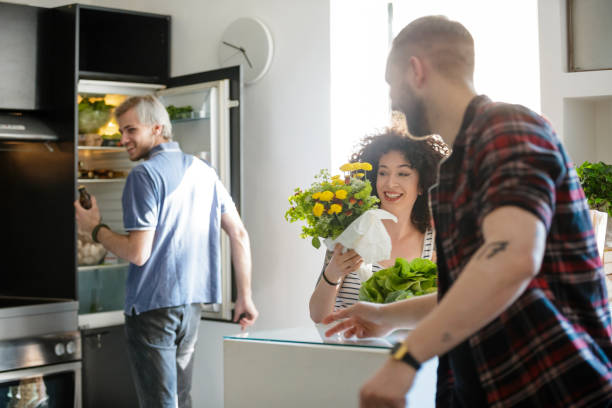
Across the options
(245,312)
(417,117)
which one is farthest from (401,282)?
(245,312)

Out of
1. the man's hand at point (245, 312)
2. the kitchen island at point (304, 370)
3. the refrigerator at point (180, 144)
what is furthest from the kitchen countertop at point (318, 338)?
Result: the refrigerator at point (180, 144)

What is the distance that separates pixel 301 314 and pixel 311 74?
3.90 feet

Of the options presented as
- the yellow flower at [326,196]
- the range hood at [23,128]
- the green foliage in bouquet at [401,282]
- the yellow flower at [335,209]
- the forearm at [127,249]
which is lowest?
the green foliage in bouquet at [401,282]

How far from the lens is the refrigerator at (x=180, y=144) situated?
3.55 m

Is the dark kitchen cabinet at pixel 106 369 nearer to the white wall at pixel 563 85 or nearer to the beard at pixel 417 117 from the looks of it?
the white wall at pixel 563 85

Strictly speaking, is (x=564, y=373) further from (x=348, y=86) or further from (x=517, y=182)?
(x=348, y=86)

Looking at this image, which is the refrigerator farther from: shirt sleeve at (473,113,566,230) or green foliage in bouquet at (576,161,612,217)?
shirt sleeve at (473,113,566,230)

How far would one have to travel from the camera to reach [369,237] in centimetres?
180

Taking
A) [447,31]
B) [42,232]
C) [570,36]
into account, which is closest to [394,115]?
[570,36]

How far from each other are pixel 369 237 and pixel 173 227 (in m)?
1.33

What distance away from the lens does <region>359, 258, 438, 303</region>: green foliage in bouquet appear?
64.1 inches

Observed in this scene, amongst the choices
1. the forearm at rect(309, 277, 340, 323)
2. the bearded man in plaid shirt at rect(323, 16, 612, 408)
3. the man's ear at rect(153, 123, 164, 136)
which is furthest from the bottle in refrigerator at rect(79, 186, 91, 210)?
the bearded man in plaid shirt at rect(323, 16, 612, 408)

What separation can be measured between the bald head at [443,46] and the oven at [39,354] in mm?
2543

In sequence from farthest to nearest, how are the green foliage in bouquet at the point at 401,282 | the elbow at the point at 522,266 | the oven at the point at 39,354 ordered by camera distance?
the oven at the point at 39,354, the green foliage in bouquet at the point at 401,282, the elbow at the point at 522,266
